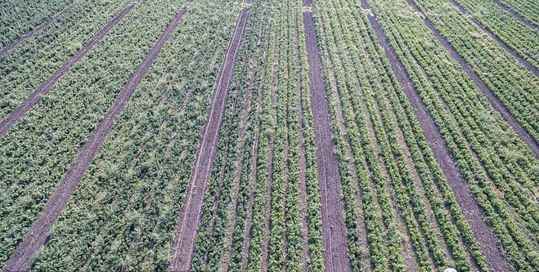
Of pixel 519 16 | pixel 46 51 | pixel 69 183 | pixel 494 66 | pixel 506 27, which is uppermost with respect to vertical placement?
pixel 519 16

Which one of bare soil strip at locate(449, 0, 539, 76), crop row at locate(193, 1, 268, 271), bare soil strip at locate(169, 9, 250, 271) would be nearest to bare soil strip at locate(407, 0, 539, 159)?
bare soil strip at locate(449, 0, 539, 76)

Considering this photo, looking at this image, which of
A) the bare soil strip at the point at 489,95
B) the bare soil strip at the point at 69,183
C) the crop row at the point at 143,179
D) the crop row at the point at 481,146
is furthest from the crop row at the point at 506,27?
the bare soil strip at the point at 69,183

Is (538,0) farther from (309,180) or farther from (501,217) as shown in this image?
(309,180)

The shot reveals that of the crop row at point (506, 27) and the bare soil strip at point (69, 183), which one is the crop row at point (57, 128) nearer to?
the bare soil strip at point (69, 183)

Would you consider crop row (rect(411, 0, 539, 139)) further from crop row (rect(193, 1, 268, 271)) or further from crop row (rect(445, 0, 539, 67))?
crop row (rect(193, 1, 268, 271))

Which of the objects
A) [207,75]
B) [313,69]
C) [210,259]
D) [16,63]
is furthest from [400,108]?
Result: [16,63]

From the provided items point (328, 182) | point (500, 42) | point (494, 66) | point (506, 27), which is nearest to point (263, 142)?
point (328, 182)

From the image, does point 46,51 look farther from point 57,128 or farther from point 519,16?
point 519,16
